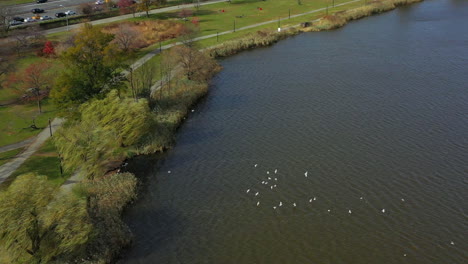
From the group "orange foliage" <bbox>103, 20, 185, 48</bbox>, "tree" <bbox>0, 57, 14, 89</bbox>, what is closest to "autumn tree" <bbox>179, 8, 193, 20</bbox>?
"orange foliage" <bbox>103, 20, 185, 48</bbox>

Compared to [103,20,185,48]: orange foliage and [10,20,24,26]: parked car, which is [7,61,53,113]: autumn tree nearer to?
[103,20,185,48]: orange foliage

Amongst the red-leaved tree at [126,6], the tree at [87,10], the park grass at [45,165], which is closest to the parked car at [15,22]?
the tree at [87,10]

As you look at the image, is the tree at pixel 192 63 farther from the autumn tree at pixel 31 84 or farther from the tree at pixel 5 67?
the tree at pixel 5 67

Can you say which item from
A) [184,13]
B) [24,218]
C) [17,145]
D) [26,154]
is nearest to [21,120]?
[17,145]

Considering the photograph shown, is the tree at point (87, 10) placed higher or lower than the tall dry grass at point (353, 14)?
higher

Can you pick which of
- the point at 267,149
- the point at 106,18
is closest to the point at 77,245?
the point at 267,149

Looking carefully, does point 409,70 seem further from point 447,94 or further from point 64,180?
point 64,180

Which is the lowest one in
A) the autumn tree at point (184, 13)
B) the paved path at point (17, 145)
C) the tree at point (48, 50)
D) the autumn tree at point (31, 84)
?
the paved path at point (17, 145)
